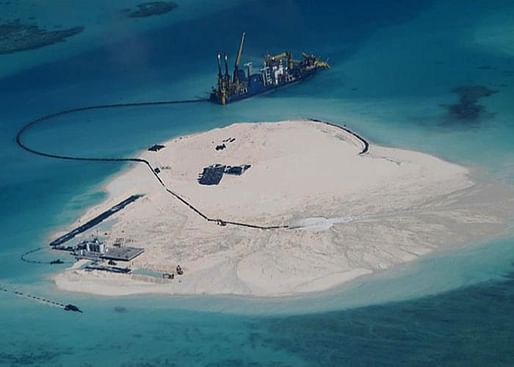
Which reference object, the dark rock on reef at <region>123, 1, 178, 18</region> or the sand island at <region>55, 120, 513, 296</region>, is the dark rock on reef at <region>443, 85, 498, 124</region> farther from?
the dark rock on reef at <region>123, 1, 178, 18</region>

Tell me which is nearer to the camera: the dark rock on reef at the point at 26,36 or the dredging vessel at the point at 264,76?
the dredging vessel at the point at 264,76

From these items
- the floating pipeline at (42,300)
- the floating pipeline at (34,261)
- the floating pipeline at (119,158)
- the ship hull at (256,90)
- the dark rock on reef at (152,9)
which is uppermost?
the dark rock on reef at (152,9)

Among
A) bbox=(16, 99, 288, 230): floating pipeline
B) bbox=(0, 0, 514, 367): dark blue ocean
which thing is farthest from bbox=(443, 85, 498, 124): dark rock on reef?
bbox=(16, 99, 288, 230): floating pipeline

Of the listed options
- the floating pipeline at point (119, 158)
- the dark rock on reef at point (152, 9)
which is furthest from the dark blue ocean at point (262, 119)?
the dark rock on reef at point (152, 9)

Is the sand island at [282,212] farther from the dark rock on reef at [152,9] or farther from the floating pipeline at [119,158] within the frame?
the dark rock on reef at [152,9]

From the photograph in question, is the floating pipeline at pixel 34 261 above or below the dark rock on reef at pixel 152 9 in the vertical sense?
below

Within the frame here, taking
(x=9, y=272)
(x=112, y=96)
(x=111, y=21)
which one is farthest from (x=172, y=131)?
(x=111, y=21)

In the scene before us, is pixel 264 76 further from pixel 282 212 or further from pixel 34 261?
pixel 34 261
